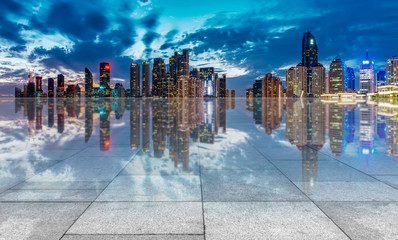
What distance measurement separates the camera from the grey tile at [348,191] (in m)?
3.89

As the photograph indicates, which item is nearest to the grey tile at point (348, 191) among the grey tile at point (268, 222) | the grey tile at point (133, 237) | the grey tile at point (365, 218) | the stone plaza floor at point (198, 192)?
the stone plaza floor at point (198, 192)

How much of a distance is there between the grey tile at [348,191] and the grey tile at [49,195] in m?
3.08

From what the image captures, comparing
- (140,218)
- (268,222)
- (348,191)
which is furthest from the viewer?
(348,191)

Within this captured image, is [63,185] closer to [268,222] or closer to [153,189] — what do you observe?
[153,189]

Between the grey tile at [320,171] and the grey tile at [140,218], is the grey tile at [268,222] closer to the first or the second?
the grey tile at [140,218]

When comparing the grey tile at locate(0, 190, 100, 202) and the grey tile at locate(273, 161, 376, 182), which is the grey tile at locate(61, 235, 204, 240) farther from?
the grey tile at locate(273, 161, 376, 182)

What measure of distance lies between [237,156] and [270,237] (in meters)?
3.62

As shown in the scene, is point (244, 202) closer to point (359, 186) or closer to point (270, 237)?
point (270, 237)

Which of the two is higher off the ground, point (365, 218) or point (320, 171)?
point (320, 171)

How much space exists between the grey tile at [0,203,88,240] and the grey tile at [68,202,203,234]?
0.48 ft

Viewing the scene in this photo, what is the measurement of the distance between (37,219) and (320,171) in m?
4.49

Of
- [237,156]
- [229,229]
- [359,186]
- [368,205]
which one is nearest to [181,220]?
[229,229]

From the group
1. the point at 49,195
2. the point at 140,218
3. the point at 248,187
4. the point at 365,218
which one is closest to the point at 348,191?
the point at 365,218

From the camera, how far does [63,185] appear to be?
446 cm
